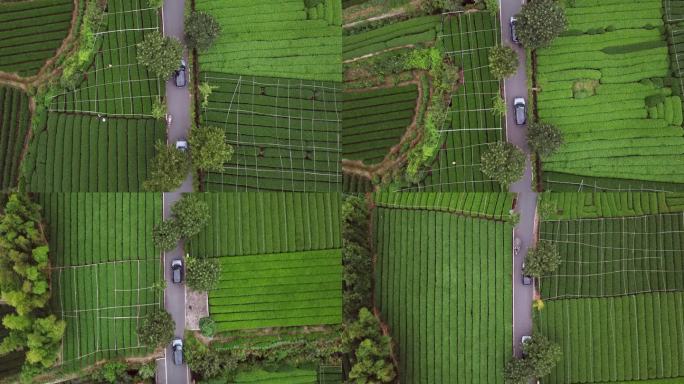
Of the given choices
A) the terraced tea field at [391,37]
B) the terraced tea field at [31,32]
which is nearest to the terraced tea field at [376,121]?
the terraced tea field at [391,37]

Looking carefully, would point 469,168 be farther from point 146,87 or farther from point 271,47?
point 146,87

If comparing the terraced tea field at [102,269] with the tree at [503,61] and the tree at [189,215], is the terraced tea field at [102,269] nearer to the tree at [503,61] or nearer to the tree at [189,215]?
the tree at [189,215]

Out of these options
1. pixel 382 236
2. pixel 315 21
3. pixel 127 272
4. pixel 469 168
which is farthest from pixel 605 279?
pixel 127 272

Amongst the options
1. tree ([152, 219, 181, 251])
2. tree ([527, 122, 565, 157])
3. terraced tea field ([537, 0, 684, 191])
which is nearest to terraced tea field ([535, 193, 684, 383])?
terraced tea field ([537, 0, 684, 191])

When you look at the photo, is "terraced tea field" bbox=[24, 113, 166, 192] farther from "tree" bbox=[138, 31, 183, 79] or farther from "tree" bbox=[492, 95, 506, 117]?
"tree" bbox=[492, 95, 506, 117]

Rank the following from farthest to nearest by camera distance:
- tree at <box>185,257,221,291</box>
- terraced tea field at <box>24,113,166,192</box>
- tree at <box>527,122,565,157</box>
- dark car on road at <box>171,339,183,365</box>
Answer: terraced tea field at <box>24,113,166,192</box>, dark car on road at <box>171,339,183,365</box>, tree at <box>185,257,221,291</box>, tree at <box>527,122,565,157</box>
